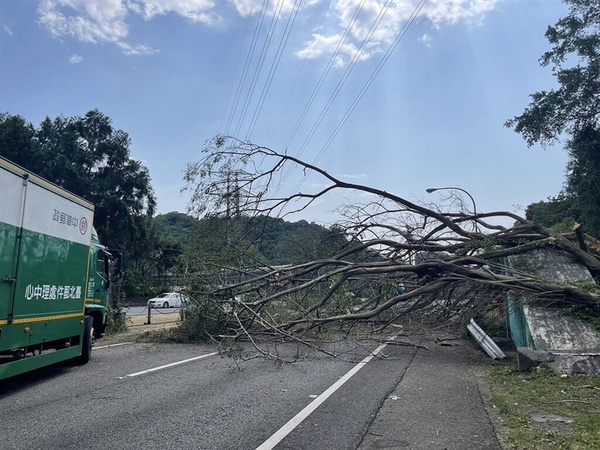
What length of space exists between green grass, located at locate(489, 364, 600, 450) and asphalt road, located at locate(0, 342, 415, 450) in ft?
5.27

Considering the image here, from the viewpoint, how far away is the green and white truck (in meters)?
7.30

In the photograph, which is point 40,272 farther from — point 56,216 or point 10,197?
point 10,197

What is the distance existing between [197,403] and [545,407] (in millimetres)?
4501

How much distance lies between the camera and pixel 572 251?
11.1 metres

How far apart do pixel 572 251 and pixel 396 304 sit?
151 inches

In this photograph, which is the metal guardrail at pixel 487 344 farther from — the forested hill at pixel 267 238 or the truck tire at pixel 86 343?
the truck tire at pixel 86 343

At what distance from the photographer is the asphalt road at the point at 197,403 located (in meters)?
5.51

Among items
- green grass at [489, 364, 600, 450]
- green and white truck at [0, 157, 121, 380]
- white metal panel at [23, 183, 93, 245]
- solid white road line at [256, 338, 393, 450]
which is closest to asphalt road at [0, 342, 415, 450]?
solid white road line at [256, 338, 393, 450]

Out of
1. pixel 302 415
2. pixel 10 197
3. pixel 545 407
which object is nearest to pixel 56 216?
pixel 10 197

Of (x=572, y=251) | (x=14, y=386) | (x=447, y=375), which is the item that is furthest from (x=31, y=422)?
(x=572, y=251)

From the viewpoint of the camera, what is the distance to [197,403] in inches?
285

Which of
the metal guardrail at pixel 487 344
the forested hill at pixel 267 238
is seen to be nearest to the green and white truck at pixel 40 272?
the forested hill at pixel 267 238

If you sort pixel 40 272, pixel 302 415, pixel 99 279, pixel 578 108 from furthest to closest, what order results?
pixel 578 108 → pixel 99 279 → pixel 40 272 → pixel 302 415

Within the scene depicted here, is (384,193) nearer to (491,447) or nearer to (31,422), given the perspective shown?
(491,447)
